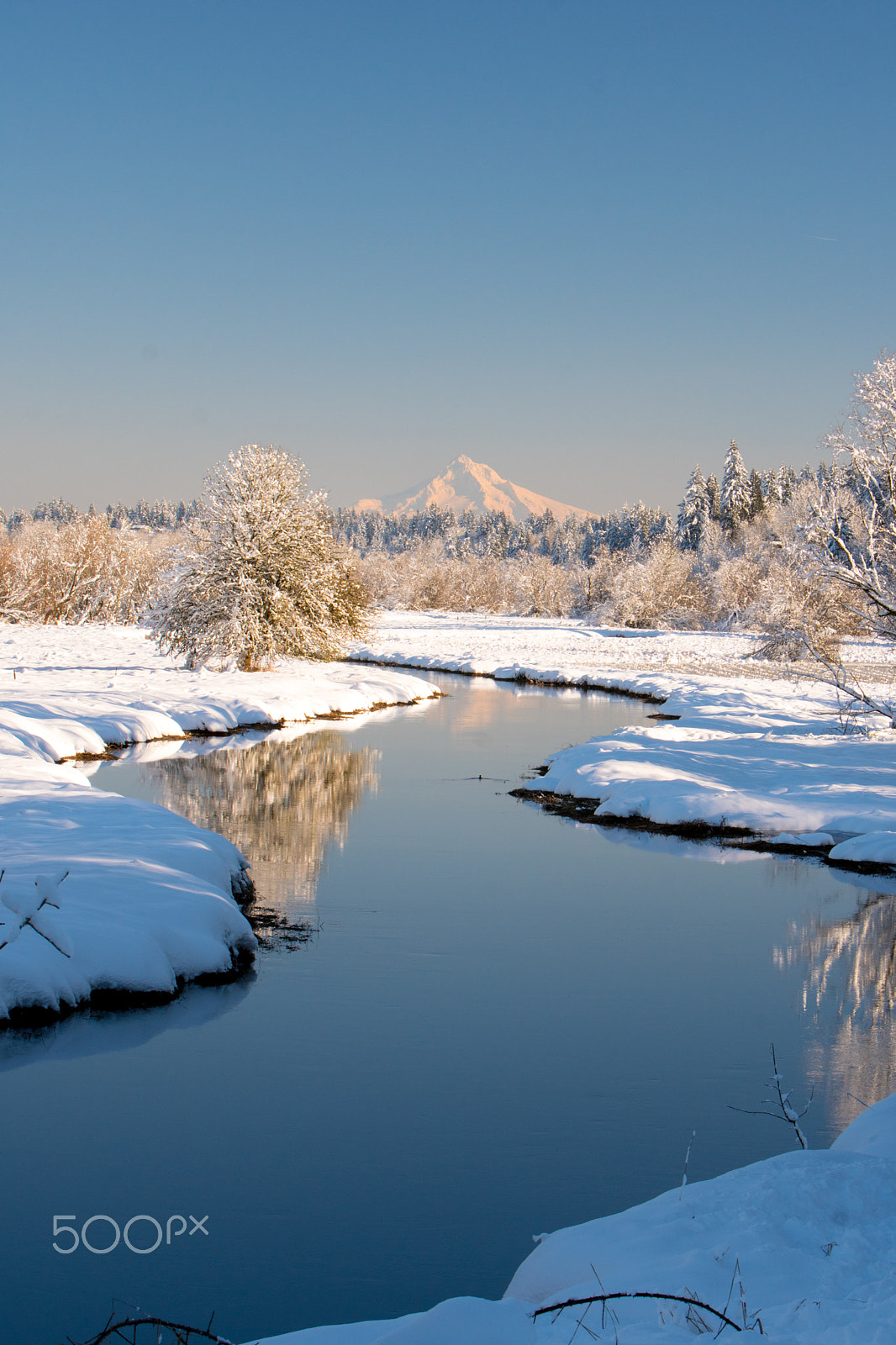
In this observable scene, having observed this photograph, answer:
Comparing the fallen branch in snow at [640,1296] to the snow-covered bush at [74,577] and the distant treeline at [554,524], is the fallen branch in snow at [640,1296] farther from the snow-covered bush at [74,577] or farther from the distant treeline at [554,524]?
the snow-covered bush at [74,577]

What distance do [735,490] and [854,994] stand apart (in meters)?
77.7

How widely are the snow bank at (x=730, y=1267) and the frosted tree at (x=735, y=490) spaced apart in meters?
80.3

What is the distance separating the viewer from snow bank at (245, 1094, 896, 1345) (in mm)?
2969

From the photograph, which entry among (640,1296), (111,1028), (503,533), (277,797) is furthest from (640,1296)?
(503,533)

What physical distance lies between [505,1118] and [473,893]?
15.8ft

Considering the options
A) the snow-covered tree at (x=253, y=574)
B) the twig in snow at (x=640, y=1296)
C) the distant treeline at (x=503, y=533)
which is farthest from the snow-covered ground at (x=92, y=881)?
the distant treeline at (x=503, y=533)

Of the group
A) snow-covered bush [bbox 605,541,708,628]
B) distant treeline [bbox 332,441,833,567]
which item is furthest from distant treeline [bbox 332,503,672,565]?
snow-covered bush [bbox 605,541,708,628]

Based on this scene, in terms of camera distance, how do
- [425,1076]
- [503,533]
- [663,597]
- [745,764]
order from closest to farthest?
[425,1076] → [745,764] → [663,597] → [503,533]

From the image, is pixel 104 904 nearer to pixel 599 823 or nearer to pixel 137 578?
pixel 599 823

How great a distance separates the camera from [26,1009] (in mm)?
7242

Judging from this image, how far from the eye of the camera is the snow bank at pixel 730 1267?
9.74 feet

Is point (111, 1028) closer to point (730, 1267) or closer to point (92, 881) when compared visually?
point (92, 881)

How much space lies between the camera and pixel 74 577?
57.6 metres

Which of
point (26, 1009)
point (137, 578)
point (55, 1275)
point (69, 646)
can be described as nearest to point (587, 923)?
point (26, 1009)
